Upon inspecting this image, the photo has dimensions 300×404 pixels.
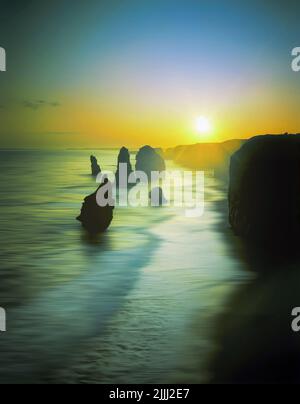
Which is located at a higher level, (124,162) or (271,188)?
(124,162)

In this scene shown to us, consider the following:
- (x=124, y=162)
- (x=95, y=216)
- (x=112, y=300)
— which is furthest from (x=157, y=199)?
(x=112, y=300)

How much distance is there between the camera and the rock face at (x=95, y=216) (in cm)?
4162

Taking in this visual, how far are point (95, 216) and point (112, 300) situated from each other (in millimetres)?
19211

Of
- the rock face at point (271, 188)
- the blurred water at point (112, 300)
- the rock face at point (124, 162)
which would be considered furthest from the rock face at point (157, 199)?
the rock face at point (124, 162)

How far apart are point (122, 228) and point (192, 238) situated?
7100mm

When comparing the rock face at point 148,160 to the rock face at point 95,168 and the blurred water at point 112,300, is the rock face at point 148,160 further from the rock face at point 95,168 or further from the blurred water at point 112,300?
the blurred water at point 112,300

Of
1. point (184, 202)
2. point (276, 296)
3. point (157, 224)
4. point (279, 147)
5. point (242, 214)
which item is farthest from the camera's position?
point (184, 202)

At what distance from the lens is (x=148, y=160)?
148625mm

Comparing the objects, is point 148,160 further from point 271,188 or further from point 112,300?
point 112,300

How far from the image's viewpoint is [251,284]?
86.7 feet

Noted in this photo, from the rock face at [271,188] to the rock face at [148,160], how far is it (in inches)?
4284

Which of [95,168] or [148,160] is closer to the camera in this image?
[148,160]
